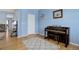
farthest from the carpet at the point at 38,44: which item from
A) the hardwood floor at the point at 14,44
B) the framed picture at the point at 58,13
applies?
the framed picture at the point at 58,13

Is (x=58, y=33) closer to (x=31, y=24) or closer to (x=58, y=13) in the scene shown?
(x=58, y=13)

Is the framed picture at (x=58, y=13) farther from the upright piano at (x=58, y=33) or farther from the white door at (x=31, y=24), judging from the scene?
the white door at (x=31, y=24)

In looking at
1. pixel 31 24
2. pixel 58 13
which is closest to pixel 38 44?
pixel 31 24

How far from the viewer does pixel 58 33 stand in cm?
190

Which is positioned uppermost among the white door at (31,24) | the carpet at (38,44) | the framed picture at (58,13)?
the framed picture at (58,13)

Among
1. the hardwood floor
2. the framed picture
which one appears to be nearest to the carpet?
the hardwood floor

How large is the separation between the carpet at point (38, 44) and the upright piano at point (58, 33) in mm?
152

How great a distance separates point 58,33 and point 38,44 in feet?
1.54

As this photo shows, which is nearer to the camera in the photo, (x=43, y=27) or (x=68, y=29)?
(x=68, y=29)

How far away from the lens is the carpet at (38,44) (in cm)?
185

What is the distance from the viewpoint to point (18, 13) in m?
1.84
